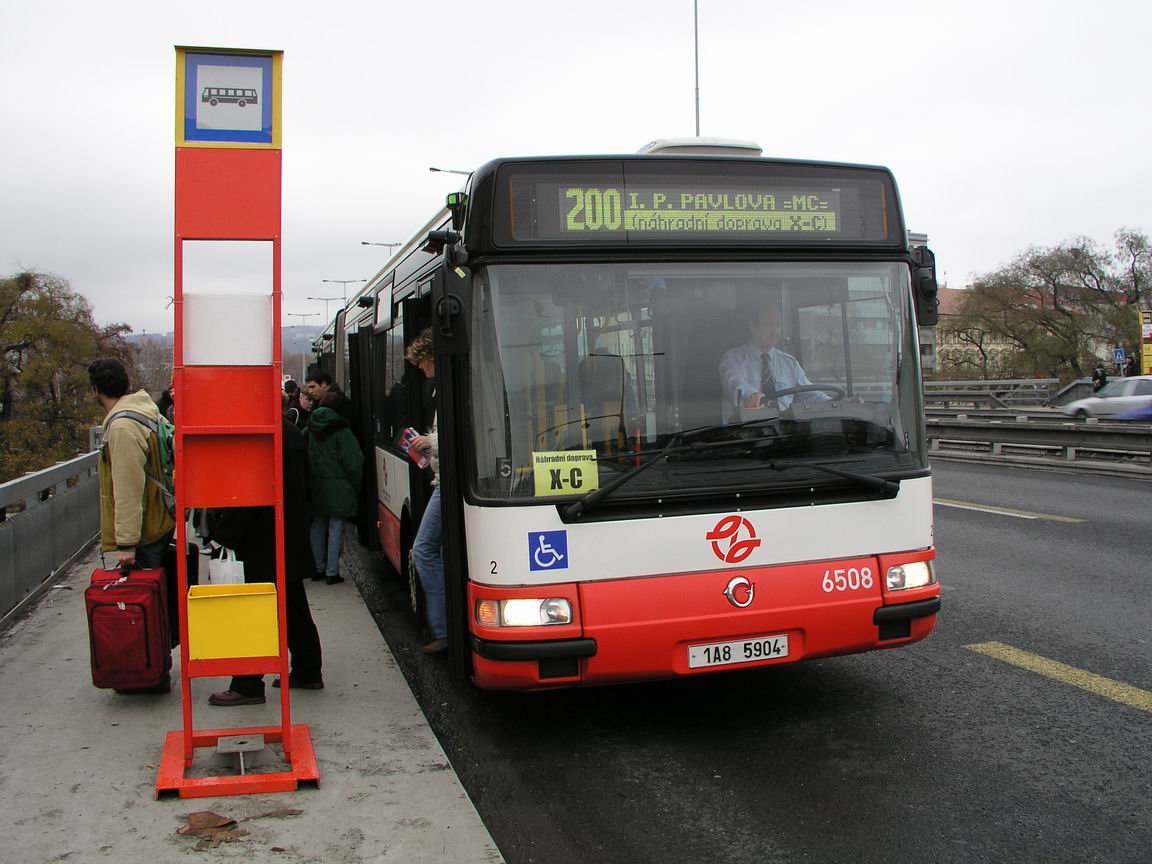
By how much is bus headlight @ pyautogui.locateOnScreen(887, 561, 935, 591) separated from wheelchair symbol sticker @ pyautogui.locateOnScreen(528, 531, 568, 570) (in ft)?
5.49

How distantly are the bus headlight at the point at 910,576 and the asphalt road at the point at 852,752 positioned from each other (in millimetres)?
726

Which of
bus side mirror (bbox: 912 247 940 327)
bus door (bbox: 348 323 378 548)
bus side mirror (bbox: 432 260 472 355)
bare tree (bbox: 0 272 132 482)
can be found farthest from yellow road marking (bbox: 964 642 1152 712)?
bare tree (bbox: 0 272 132 482)

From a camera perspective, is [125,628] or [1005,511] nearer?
[125,628]

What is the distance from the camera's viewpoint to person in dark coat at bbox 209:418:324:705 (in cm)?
568

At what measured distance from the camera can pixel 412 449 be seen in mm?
6797

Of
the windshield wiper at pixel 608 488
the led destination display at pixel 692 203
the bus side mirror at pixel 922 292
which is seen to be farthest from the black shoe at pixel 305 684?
the bus side mirror at pixel 922 292

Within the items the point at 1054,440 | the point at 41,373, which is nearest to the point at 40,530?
the point at 1054,440

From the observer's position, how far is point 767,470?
5152 mm

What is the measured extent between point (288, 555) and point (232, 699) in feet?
2.93

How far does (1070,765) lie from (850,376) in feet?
6.69

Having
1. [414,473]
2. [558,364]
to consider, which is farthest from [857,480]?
A: [414,473]

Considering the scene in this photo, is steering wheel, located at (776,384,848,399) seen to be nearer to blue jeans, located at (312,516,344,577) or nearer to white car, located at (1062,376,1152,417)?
blue jeans, located at (312,516,344,577)

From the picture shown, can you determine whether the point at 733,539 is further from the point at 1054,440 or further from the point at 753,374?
the point at 1054,440

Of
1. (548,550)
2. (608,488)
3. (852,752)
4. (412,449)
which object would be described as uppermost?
(412,449)
